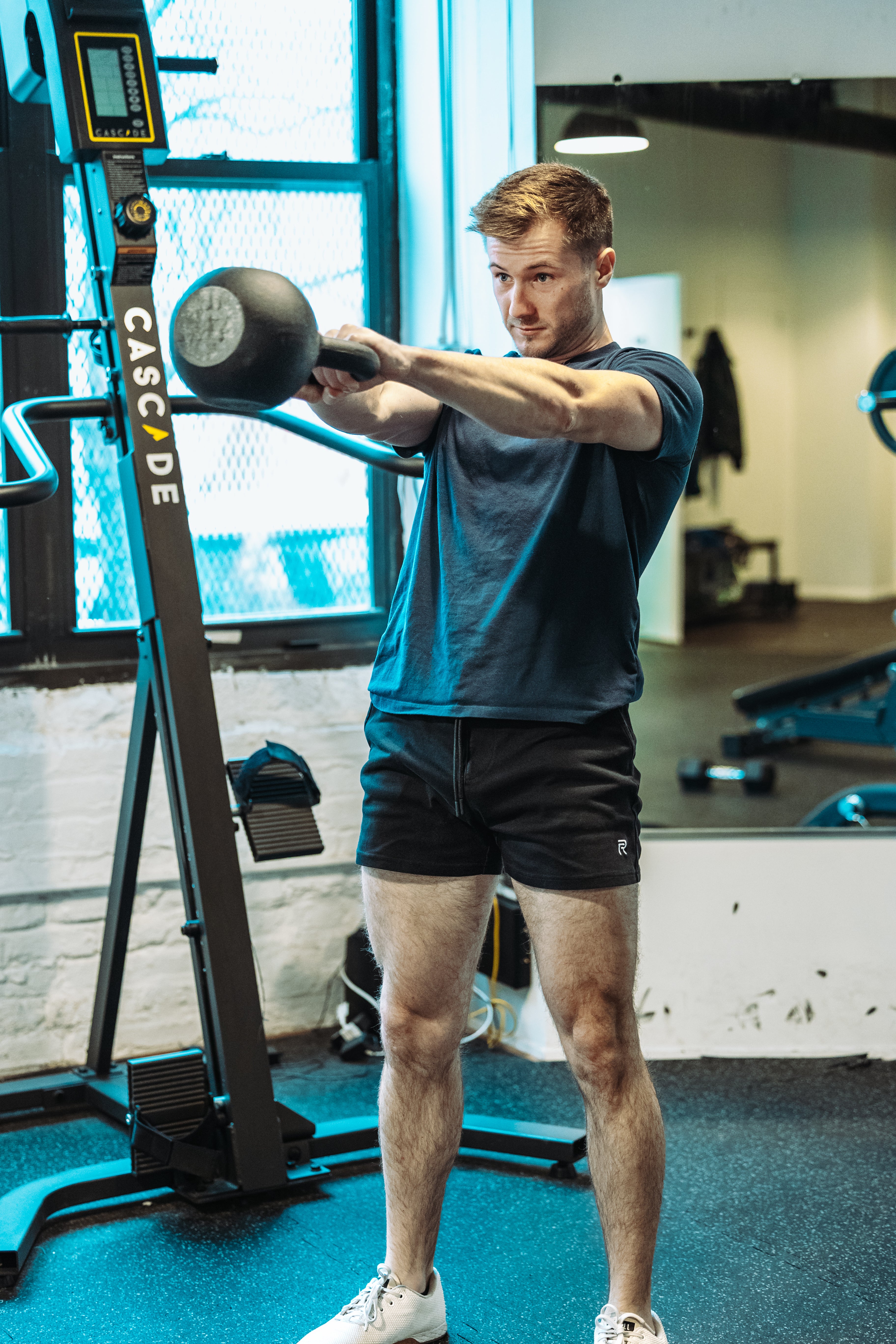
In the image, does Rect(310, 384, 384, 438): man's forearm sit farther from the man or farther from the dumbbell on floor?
the dumbbell on floor

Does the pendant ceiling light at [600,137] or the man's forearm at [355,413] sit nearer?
the man's forearm at [355,413]

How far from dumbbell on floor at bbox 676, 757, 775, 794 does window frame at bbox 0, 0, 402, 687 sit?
2.83ft

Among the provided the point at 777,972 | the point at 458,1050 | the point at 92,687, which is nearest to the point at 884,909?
the point at 777,972

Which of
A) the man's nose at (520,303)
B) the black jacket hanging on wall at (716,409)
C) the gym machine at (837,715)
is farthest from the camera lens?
the gym machine at (837,715)

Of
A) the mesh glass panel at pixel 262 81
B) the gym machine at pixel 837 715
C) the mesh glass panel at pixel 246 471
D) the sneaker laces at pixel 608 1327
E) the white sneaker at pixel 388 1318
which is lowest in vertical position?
the white sneaker at pixel 388 1318

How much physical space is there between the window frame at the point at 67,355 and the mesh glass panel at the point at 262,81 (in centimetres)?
4

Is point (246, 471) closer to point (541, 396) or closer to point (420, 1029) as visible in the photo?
point (420, 1029)

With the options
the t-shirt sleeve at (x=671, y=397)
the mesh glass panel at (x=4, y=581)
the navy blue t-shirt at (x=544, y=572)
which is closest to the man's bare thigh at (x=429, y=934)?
the navy blue t-shirt at (x=544, y=572)

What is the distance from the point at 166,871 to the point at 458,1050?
4.65 ft

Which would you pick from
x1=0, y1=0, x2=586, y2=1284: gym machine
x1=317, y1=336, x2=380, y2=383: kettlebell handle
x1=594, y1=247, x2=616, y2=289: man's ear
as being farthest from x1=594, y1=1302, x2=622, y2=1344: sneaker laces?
x1=594, y1=247, x2=616, y2=289: man's ear

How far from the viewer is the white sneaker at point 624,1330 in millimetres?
1811

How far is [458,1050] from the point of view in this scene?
2014 millimetres

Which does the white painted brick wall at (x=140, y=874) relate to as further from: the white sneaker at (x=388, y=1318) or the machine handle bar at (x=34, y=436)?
the white sneaker at (x=388, y=1318)

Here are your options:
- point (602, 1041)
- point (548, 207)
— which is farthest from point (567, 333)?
point (602, 1041)
